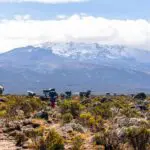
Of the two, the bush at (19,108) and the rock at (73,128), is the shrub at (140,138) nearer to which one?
the rock at (73,128)

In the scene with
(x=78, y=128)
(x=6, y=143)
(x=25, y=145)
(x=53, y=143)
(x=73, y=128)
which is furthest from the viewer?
(x=73, y=128)

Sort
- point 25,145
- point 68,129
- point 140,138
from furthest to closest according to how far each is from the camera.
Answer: point 68,129, point 25,145, point 140,138

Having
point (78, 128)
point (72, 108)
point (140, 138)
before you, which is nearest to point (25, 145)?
point (140, 138)

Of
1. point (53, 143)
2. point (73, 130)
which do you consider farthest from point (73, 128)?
point (53, 143)

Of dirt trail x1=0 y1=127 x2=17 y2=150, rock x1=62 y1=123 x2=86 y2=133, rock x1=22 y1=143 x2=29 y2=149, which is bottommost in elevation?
dirt trail x1=0 y1=127 x2=17 y2=150

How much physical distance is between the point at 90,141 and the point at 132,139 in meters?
7.30

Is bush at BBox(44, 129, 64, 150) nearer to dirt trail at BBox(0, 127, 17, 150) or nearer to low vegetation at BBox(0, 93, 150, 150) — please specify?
low vegetation at BBox(0, 93, 150, 150)

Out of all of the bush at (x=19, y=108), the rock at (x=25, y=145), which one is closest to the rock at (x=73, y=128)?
the rock at (x=25, y=145)

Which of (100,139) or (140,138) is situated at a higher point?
(140,138)

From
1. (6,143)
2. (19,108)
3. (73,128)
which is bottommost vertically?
(6,143)

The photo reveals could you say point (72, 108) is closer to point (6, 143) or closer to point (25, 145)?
point (6, 143)

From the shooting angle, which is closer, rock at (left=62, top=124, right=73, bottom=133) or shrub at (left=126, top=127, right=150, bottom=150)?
shrub at (left=126, top=127, right=150, bottom=150)

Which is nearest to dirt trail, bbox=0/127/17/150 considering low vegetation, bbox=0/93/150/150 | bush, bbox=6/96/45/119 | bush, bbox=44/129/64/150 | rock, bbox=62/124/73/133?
low vegetation, bbox=0/93/150/150

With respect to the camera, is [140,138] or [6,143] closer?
[140,138]
